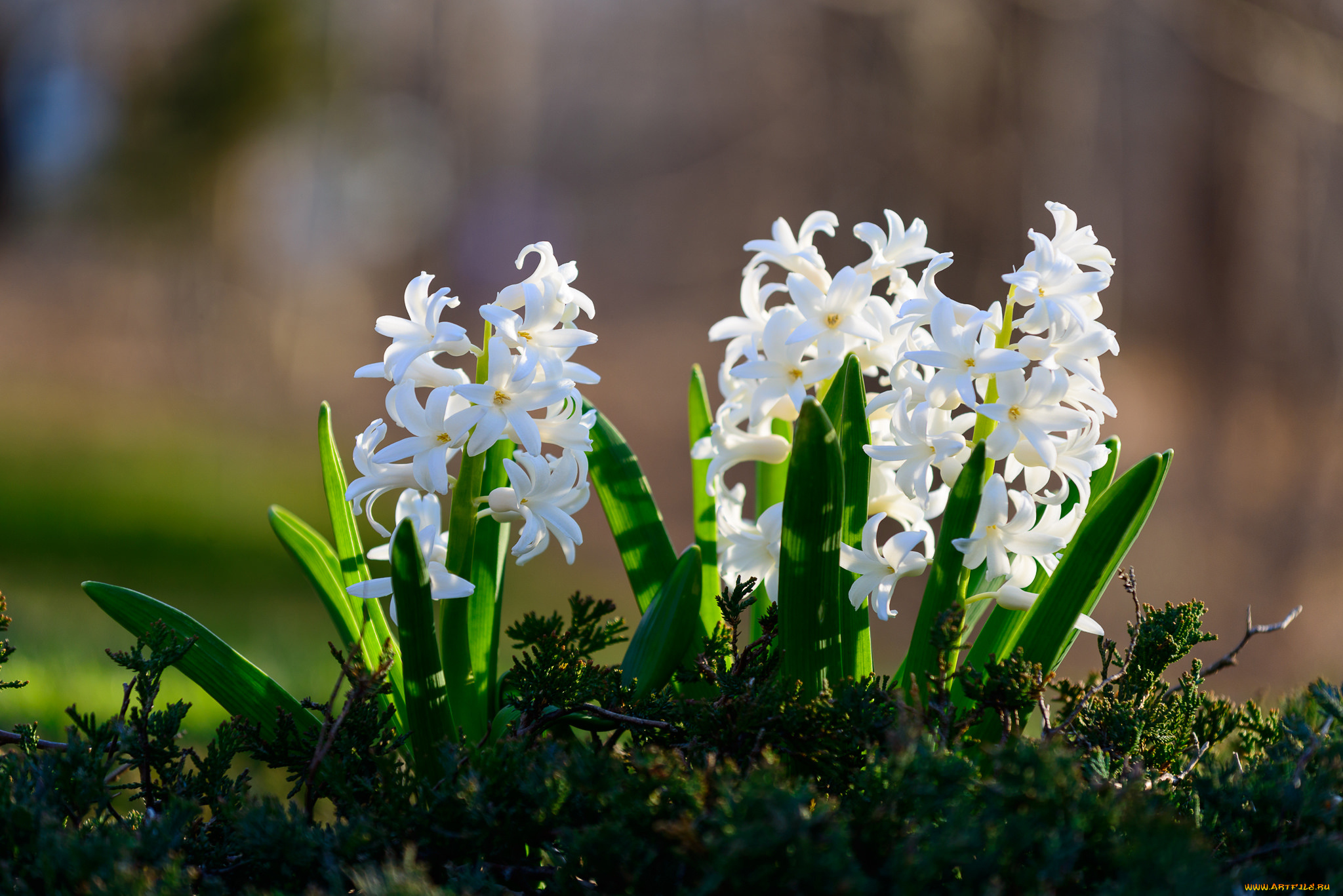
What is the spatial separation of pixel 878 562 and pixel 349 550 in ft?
2.14

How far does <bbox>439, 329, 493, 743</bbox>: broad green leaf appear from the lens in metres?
0.94

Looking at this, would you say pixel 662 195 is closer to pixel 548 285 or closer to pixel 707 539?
pixel 707 539

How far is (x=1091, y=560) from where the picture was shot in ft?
3.00

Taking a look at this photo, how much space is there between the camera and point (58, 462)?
13.5 feet

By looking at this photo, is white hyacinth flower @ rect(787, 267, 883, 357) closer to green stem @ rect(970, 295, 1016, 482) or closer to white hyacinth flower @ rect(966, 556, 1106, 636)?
green stem @ rect(970, 295, 1016, 482)

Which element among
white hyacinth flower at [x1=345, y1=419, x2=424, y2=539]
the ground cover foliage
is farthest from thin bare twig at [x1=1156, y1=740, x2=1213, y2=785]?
white hyacinth flower at [x1=345, y1=419, x2=424, y2=539]

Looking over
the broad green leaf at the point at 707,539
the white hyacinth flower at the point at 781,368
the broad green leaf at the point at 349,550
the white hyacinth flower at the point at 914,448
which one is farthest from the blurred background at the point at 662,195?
the white hyacinth flower at the point at 914,448

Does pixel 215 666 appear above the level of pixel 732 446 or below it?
below

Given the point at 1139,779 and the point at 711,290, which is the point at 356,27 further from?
the point at 1139,779

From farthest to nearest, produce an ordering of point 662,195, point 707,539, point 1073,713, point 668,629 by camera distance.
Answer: point 662,195, point 707,539, point 668,629, point 1073,713

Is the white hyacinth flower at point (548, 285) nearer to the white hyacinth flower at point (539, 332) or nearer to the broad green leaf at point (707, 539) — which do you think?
the white hyacinth flower at point (539, 332)

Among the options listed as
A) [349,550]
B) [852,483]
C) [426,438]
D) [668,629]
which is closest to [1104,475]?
[852,483]

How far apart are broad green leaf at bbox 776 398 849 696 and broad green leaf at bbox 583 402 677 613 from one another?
0.85ft

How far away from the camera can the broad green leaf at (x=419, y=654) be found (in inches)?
31.6
